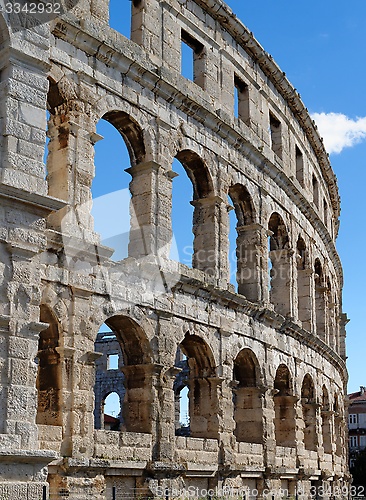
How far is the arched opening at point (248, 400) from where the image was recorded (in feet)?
59.3

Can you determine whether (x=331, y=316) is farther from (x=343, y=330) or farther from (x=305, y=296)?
(x=343, y=330)

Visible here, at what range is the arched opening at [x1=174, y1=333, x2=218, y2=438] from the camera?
1616 cm

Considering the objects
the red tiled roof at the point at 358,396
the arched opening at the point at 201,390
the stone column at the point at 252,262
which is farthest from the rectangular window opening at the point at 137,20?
the red tiled roof at the point at 358,396

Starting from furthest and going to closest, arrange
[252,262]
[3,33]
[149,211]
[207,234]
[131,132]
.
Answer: [252,262] < [207,234] < [131,132] < [149,211] < [3,33]

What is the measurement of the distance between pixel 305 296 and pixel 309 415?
10.9ft

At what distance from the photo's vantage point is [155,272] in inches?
579

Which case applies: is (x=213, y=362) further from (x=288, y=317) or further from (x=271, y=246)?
(x=271, y=246)

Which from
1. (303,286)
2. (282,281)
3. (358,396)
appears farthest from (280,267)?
(358,396)

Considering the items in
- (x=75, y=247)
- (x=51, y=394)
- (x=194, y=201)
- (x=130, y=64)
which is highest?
(x=130, y=64)

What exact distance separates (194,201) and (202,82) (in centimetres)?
262

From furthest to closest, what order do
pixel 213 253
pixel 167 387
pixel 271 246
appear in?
pixel 271 246, pixel 213 253, pixel 167 387

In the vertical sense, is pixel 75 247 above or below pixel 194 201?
below

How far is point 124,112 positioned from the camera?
14.8 metres

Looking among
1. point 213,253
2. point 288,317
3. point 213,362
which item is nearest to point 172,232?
point 213,253
